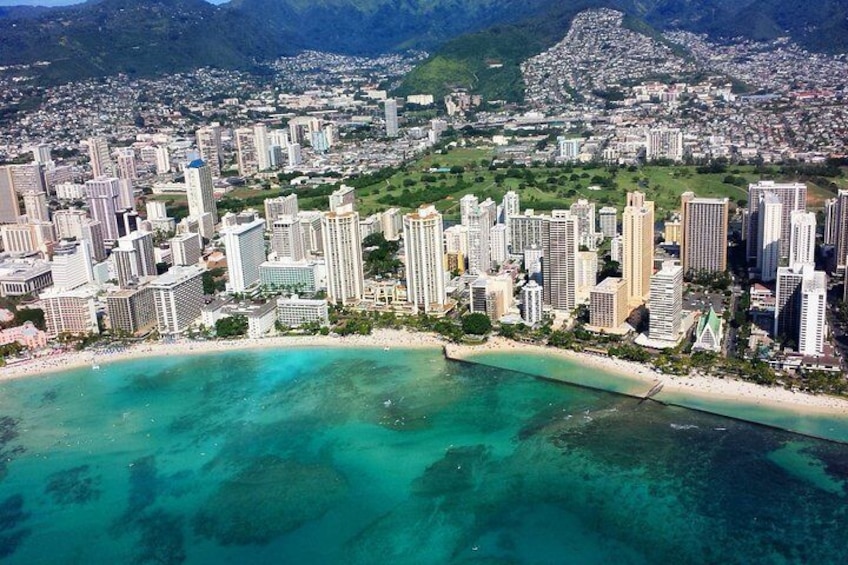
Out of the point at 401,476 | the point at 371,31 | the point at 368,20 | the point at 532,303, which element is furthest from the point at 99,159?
the point at 368,20

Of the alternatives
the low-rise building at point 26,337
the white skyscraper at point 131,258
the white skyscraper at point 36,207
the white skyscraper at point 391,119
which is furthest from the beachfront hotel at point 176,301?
the white skyscraper at point 391,119

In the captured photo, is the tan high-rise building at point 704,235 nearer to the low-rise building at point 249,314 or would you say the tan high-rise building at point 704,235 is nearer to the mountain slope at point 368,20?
the low-rise building at point 249,314

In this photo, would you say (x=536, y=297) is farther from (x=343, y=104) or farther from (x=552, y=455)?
(x=343, y=104)

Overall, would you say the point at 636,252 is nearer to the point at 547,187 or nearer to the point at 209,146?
Answer: the point at 547,187

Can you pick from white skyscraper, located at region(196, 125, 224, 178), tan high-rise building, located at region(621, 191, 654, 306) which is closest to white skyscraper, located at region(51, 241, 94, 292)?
tan high-rise building, located at region(621, 191, 654, 306)

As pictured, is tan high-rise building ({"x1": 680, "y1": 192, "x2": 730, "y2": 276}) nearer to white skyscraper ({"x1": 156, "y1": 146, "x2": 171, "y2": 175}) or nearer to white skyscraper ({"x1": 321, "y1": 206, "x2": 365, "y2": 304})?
white skyscraper ({"x1": 321, "y1": 206, "x2": 365, "y2": 304})

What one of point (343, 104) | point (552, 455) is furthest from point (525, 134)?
point (552, 455)
